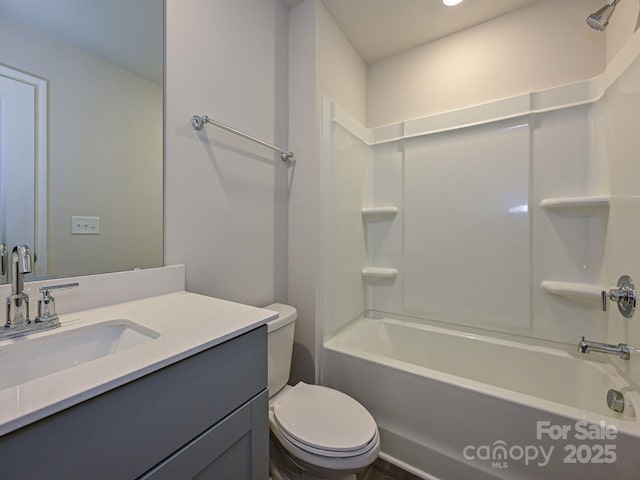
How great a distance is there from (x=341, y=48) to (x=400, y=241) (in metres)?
1.46

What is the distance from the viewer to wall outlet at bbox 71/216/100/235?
89cm

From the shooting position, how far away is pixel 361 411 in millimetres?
1187

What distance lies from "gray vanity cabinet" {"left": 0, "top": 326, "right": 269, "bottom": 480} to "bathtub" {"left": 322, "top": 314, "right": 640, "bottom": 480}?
30.9 inches

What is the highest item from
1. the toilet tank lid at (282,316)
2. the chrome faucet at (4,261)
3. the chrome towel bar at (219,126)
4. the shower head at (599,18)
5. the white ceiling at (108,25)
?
the shower head at (599,18)

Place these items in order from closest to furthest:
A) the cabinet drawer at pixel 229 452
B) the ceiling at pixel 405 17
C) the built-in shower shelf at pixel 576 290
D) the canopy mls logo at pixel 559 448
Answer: the cabinet drawer at pixel 229 452 < the canopy mls logo at pixel 559 448 < the built-in shower shelf at pixel 576 290 < the ceiling at pixel 405 17

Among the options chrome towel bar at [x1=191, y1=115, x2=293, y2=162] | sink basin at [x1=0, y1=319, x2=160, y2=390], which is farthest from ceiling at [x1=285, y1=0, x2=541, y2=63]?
sink basin at [x1=0, y1=319, x2=160, y2=390]

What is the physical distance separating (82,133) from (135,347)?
0.78 meters

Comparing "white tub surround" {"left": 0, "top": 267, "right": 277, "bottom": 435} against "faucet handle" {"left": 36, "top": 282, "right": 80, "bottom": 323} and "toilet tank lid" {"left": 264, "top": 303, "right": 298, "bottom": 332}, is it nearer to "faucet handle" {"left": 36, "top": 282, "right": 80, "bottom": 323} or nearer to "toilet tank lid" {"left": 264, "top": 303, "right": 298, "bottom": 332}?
"faucet handle" {"left": 36, "top": 282, "right": 80, "bottom": 323}

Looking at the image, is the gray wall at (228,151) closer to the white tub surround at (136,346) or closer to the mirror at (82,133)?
the mirror at (82,133)

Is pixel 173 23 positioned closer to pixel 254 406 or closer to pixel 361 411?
pixel 254 406

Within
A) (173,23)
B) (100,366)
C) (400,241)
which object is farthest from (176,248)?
(400,241)

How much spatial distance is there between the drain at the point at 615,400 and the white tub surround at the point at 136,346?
155 centimetres

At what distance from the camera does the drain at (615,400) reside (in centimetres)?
114

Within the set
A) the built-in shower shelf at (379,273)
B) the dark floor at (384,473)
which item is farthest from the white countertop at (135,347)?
the built-in shower shelf at (379,273)
